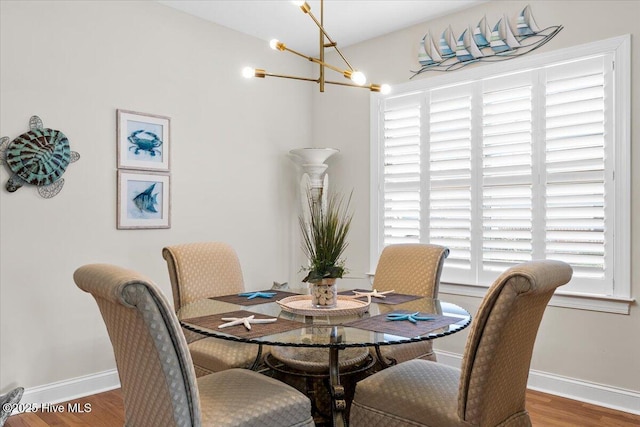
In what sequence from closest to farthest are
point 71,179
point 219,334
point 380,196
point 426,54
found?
point 219,334
point 71,179
point 426,54
point 380,196

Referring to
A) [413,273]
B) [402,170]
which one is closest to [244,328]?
[413,273]

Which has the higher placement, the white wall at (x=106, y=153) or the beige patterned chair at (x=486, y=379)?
the white wall at (x=106, y=153)

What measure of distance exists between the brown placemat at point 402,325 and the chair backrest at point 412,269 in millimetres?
788

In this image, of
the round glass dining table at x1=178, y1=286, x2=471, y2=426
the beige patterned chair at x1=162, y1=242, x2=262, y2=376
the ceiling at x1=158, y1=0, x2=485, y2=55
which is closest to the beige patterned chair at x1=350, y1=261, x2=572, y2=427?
the round glass dining table at x1=178, y1=286, x2=471, y2=426

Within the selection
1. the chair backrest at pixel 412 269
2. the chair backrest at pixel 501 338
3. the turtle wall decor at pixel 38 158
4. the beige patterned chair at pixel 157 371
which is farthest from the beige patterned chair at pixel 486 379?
the turtle wall decor at pixel 38 158

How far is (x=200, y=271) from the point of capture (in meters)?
2.91

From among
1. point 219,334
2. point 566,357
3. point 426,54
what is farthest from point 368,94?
point 219,334

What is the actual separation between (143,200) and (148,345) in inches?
88.4

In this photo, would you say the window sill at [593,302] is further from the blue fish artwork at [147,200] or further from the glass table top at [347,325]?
the blue fish artwork at [147,200]

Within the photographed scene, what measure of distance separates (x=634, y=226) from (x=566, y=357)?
96cm

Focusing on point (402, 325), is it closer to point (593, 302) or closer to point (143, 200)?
point (593, 302)

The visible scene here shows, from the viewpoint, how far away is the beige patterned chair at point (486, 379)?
1.62 m

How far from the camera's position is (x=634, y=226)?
2988 mm

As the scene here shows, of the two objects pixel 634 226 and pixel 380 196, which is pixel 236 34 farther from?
pixel 634 226
